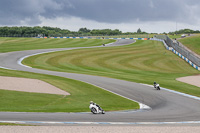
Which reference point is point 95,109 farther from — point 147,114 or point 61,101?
point 61,101

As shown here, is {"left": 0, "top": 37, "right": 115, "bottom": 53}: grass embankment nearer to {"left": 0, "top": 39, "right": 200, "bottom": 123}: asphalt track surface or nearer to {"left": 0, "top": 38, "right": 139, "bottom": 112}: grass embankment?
{"left": 0, "top": 38, "right": 139, "bottom": 112}: grass embankment

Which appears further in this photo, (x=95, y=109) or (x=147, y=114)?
(x=147, y=114)

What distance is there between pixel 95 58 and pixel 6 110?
39.0 m

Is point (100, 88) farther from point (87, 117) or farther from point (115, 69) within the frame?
point (115, 69)

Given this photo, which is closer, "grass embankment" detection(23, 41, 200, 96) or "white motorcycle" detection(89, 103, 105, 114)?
"white motorcycle" detection(89, 103, 105, 114)

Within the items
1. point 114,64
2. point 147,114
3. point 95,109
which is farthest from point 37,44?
point 147,114

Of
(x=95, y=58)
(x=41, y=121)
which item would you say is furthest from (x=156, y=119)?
(x=95, y=58)

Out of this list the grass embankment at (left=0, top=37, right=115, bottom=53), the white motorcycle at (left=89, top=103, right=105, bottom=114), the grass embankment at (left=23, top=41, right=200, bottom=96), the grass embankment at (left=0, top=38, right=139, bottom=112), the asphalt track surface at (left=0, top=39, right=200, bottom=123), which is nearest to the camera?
the asphalt track surface at (left=0, top=39, right=200, bottom=123)

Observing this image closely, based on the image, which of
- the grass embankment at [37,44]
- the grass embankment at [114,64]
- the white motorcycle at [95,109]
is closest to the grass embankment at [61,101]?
the white motorcycle at [95,109]

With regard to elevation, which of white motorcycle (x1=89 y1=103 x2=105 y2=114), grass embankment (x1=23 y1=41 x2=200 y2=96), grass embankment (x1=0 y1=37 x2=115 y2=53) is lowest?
grass embankment (x1=23 y1=41 x2=200 y2=96)

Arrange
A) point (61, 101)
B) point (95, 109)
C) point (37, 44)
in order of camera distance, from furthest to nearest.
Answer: point (37, 44), point (61, 101), point (95, 109)

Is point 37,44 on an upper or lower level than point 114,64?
upper

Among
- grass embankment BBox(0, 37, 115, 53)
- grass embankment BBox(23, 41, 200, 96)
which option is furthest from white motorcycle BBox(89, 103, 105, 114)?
grass embankment BBox(0, 37, 115, 53)
